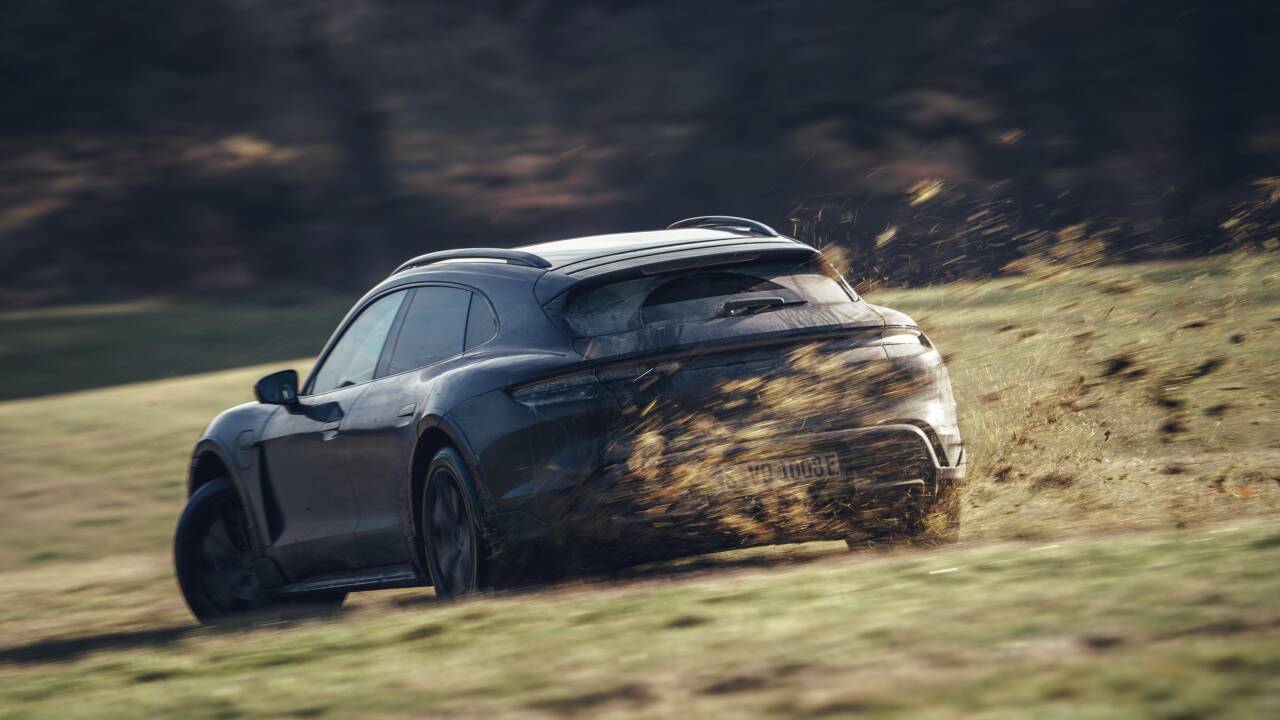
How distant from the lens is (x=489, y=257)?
300 inches

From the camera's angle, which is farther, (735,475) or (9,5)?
(9,5)

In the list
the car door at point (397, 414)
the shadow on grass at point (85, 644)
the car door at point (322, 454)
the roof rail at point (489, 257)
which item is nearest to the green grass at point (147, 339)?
the car door at point (322, 454)

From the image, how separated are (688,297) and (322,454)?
208cm

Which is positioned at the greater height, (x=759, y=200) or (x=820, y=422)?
(x=759, y=200)

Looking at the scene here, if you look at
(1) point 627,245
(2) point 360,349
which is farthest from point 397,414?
(1) point 627,245

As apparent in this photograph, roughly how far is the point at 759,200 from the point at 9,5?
715 inches

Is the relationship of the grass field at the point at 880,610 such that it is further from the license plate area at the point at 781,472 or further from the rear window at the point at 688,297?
the rear window at the point at 688,297

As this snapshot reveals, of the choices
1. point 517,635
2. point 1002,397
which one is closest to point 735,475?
point 517,635

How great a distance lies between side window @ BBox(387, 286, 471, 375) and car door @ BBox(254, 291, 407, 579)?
0.59ft

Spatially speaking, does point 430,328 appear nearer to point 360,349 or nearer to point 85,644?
point 360,349

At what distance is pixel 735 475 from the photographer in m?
6.60

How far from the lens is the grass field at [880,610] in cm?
447

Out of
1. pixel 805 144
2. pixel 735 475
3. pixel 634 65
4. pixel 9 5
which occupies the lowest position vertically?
pixel 735 475

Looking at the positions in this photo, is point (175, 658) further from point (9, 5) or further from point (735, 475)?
point (9, 5)
